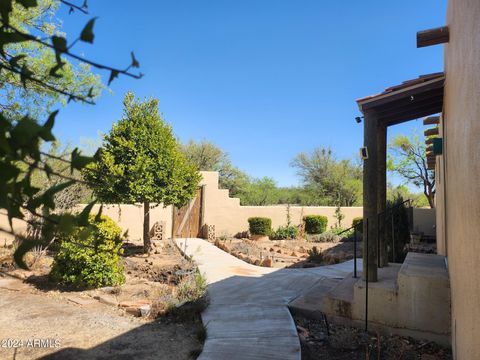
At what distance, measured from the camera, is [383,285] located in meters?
4.42

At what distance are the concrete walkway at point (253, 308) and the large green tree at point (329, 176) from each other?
17165mm

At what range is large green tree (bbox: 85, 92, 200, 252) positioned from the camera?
9.05 meters

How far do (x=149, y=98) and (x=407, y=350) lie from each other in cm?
862

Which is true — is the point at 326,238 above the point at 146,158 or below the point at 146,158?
below

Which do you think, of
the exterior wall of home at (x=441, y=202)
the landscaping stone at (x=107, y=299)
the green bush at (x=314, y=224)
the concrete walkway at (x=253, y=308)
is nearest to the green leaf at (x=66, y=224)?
the concrete walkway at (x=253, y=308)

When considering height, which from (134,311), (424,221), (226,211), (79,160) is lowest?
(134,311)

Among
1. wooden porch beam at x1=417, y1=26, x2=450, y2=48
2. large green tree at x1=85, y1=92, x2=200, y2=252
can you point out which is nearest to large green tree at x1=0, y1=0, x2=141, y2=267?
wooden porch beam at x1=417, y1=26, x2=450, y2=48

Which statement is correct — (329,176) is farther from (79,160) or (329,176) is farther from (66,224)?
(66,224)

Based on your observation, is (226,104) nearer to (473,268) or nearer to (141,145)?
(141,145)

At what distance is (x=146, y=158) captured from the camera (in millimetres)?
9234

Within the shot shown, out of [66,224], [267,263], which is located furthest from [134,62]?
[267,263]

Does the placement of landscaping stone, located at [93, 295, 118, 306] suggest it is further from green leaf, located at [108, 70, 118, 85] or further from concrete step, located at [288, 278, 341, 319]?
green leaf, located at [108, 70, 118, 85]

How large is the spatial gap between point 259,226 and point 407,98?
1069 cm

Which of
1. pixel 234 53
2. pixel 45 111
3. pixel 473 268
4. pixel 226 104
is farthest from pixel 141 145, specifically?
pixel 226 104
